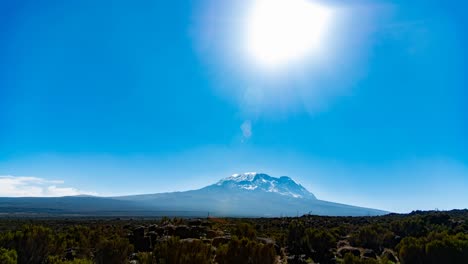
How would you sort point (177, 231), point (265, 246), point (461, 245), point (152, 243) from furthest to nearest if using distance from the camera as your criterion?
1. point (177, 231)
2. point (152, 243)
3. point (461, 245)
4. point (265, 246)

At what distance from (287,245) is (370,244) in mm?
7250

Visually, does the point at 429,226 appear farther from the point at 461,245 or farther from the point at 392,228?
the point at 461,245

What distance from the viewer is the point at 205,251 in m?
16.4

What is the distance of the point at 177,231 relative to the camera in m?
30.2

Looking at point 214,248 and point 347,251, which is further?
point 347,251

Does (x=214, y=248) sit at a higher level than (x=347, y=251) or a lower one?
higher

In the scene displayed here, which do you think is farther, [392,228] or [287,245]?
[392,228]

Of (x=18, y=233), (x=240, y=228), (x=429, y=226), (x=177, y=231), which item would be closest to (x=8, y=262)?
(x=18, y=233)

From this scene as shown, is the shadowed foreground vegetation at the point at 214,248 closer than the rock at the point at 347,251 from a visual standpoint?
Yes

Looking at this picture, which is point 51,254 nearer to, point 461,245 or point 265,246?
point 265,246

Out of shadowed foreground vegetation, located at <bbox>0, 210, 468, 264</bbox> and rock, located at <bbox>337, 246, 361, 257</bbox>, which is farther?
rock, located at <bbox>337, 246, 361, 257</bbox>

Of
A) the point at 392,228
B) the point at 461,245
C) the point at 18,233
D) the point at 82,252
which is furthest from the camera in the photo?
the point at 392,228

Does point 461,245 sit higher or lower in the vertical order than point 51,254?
higher

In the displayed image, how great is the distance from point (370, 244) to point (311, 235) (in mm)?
5872
